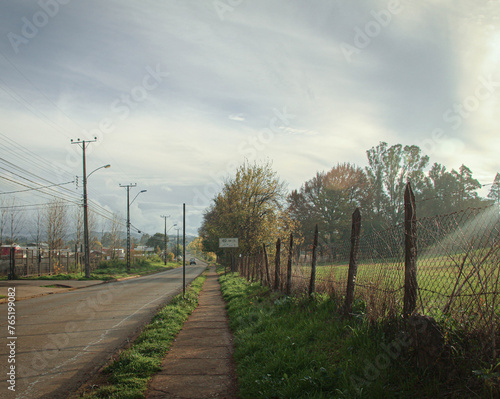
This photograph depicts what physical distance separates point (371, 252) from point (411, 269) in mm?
1658

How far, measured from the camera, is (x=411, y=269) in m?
4.45

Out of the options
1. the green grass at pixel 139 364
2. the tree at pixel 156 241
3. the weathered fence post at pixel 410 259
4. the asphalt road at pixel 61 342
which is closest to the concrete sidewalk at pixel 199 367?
the green grass at pixel 139 364

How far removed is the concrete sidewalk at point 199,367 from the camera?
465 centimetres

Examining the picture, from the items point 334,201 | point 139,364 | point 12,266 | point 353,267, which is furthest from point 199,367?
point 334,201

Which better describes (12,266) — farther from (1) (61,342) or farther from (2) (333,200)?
(2) (333,200)

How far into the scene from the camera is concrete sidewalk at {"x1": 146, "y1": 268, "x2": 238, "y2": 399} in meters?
4.65

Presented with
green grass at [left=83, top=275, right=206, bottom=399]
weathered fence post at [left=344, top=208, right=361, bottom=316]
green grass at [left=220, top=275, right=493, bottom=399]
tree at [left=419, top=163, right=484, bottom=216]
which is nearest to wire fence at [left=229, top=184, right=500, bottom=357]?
weathered fence post at [left=344, top=208, right=361, bottom=316]

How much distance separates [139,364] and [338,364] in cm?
304

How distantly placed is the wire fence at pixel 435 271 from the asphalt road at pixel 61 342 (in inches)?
175

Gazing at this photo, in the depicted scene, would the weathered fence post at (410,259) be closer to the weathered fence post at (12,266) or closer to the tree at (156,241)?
the weathered fence post at (12,266)

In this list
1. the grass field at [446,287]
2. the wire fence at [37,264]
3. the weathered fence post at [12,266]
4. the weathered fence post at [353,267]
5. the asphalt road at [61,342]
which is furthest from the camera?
the wire fence at [37,264]

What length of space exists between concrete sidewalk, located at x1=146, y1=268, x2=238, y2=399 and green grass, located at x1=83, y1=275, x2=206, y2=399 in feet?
0.46

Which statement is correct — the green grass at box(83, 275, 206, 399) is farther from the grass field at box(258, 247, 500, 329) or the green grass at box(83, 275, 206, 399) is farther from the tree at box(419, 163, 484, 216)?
the tree at box(419, 163, 484, 216)

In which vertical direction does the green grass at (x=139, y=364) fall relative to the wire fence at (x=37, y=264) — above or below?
above
